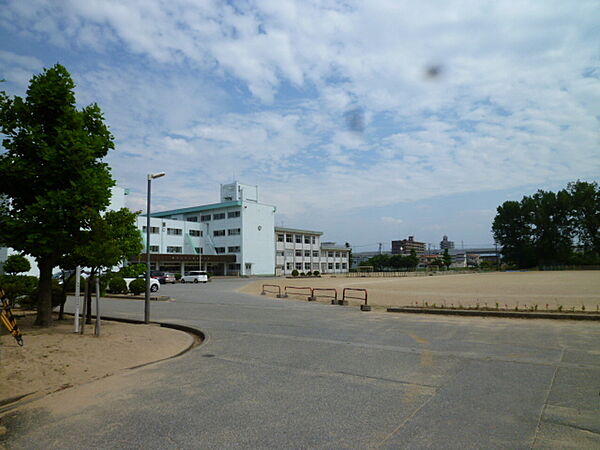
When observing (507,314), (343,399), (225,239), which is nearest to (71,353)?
(343,399)

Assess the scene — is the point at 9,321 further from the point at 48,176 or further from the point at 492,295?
the point at 492,295

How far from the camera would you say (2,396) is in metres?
5.95

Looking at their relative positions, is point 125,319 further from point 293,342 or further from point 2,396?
point 2,396

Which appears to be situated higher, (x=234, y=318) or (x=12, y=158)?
(x=12, y=158)

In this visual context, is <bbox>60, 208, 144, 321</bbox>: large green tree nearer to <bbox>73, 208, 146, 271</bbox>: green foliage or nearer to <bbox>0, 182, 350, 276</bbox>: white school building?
<bbox>73, 208, 146, 271</bbox>: green foliage

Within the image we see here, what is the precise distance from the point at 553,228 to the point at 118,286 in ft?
315

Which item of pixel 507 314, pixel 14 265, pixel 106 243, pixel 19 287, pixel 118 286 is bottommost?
pixel 507 314

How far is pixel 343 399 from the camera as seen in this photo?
5.63m

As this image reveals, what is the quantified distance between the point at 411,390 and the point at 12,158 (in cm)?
1076

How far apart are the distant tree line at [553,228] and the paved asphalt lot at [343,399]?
9700cm

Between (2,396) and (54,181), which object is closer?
(2,396)

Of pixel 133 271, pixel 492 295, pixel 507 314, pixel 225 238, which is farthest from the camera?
pixel 225 238

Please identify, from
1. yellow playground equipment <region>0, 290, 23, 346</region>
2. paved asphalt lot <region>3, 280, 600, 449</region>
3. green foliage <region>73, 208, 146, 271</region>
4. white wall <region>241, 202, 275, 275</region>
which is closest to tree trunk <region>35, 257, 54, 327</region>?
green foliage <region>73, 208, 146, 271</region>

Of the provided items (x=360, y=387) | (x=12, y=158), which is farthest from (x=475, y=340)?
(x=12, y=158)
